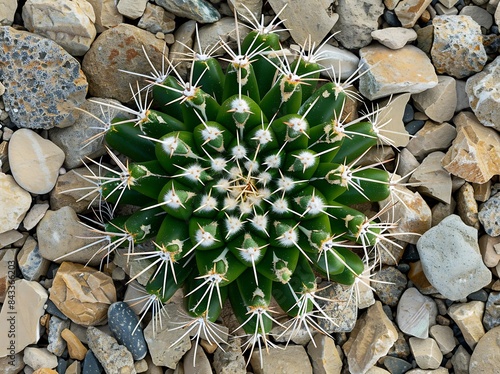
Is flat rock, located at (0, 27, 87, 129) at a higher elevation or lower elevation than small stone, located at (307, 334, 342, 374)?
higher

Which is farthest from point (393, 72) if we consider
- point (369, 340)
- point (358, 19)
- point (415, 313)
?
point (369, 340)

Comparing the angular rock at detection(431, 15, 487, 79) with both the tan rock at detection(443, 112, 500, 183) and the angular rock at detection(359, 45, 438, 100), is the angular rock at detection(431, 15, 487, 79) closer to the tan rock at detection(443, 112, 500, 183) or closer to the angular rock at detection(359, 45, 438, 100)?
the angular rock at detection(359, 45, 438, 100)

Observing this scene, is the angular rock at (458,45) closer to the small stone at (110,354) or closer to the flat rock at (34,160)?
the flat rock at (34,160)

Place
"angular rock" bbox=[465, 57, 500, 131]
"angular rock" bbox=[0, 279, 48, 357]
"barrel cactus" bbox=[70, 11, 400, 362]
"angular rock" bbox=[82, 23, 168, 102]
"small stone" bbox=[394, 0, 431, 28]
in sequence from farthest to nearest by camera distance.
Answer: "small stone" bbox=[394, 0, 431, 28] → "angular rock" bbox=[465, 57, 500, 131] → "angular rock" bbox=[82, 23, 168, 102] → "angular rock" bbox=[0, 279, 48, 357] → "barrel cactus" bbox=[70, 11, 400, 362]

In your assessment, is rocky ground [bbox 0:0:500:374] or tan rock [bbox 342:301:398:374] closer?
rocky ground [bbox 0:0:500:374]

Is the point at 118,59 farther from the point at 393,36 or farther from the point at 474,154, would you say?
the point at 474,154

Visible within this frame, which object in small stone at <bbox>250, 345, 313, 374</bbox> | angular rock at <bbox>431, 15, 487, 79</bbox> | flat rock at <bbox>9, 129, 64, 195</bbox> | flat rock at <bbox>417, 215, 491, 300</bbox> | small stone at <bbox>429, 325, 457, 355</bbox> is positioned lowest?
small stone at <bbox>250, 345, 313, 374</bbox>

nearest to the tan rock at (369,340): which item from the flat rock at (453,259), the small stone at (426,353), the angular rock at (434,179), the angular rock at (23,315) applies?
the small stone at (426,353)

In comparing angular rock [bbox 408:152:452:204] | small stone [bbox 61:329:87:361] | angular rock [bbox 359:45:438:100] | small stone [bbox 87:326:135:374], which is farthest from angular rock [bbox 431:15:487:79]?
small stone [bbox 61:329:87:361]
